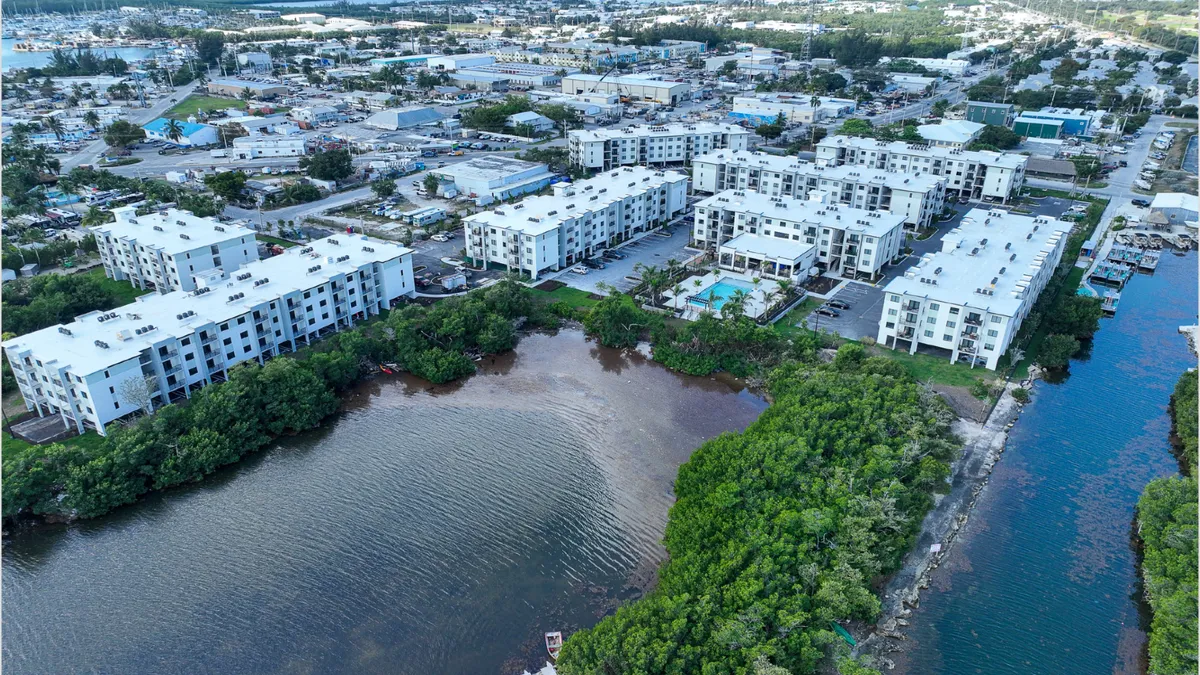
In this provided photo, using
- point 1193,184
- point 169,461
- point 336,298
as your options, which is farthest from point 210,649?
point 1193,184

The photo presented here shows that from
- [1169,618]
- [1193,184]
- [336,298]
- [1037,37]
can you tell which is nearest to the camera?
[1169,618]

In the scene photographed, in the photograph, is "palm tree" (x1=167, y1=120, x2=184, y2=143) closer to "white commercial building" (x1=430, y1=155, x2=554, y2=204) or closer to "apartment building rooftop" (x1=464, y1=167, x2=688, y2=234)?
"white commercial building" (x1=430, y1=155, x2=554, y2=204)

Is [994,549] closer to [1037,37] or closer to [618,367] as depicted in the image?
[618,367]

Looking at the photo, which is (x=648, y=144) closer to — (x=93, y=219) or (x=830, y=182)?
(x=830, y=182)

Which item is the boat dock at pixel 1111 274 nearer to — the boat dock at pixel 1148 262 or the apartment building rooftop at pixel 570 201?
Answer: the boat dock at pixel 1148 262

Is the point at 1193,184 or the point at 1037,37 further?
the point at 1037,37

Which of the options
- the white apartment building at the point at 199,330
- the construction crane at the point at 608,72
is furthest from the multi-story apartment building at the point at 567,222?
the construction crane at the point at 608,72
